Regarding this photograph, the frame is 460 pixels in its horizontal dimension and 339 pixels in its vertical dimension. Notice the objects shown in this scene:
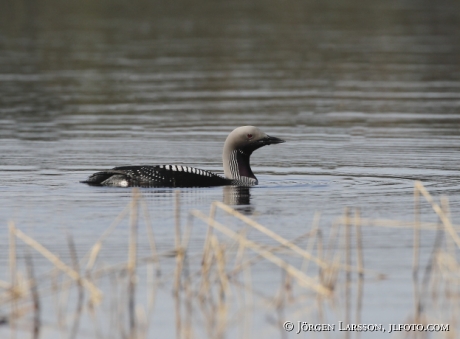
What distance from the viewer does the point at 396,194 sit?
11336 mm

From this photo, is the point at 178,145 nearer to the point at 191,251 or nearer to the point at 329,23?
the point at 191,251

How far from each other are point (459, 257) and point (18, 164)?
267 inches

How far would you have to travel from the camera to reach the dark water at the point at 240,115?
33.9 ft

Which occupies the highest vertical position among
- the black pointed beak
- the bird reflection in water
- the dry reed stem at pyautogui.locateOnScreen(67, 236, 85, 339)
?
the black pointed beak

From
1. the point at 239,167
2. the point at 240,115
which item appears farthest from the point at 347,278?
the point at 240,115

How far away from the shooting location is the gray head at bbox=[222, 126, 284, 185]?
12305 mm

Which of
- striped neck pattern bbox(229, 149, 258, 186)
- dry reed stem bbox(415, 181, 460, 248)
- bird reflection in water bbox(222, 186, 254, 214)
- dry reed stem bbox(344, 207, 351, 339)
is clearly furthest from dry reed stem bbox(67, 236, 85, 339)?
striped neck pattern bbox(229, 149, 258, 186)

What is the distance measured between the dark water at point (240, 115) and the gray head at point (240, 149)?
0.38 meters

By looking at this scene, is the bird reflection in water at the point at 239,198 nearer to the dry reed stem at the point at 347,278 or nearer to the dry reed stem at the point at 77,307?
the dry reed stem at the point at 347,278

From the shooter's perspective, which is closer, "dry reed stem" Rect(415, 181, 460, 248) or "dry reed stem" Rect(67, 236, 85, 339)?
"dry reed stem" Rect(67, 236, 85, 339)

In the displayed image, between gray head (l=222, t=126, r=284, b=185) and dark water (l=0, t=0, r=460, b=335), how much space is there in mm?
379

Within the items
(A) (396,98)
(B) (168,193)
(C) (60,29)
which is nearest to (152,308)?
(B) (168,193)

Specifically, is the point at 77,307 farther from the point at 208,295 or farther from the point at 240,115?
the point at 240,115

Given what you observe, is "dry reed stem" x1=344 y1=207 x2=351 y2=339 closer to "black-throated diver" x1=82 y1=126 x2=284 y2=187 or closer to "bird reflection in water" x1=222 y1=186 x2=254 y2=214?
"bird reflection in water" x1=222 y1=186 x2=254 y2=214
